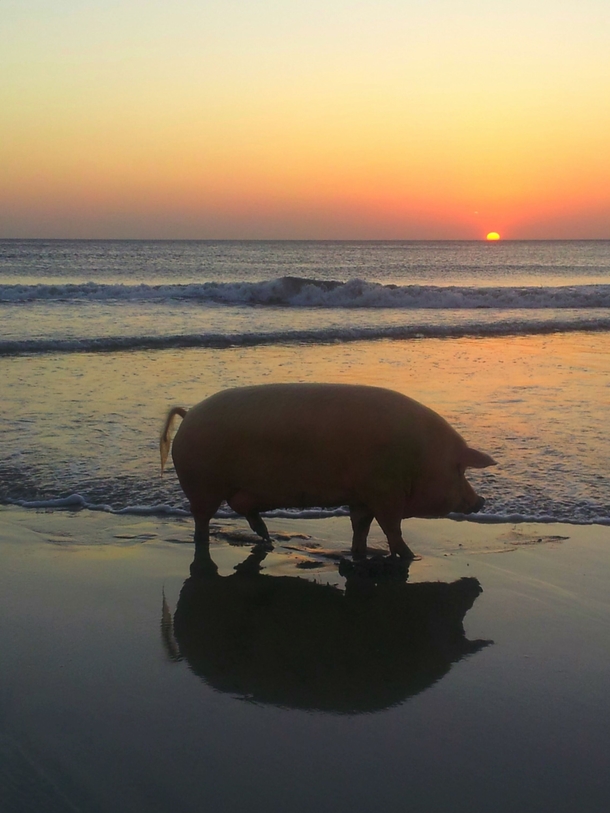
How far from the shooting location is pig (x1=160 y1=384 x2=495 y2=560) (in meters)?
4.78

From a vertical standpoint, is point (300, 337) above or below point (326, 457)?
below

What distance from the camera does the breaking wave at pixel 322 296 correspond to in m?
24.6

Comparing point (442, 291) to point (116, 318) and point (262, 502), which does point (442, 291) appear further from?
point (262, 502)

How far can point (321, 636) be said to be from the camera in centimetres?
385

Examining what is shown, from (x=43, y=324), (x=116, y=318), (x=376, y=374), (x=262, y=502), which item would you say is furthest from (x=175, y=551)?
(x=116, y=318)

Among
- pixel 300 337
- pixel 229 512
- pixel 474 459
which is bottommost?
pixel 229 512

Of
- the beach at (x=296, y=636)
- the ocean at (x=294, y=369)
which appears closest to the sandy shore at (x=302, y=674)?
the beach at (x=296, y=636)

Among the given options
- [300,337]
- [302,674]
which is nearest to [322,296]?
[300,337]

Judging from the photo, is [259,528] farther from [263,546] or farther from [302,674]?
[302,674]

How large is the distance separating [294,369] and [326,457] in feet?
23.3

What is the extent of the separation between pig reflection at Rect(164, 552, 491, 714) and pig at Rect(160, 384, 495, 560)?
373mm

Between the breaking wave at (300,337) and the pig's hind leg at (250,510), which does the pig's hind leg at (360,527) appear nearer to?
the pig's hind leg at (250,510)

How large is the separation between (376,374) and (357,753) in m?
8.68

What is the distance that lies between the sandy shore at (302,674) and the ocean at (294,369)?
3.15ft
